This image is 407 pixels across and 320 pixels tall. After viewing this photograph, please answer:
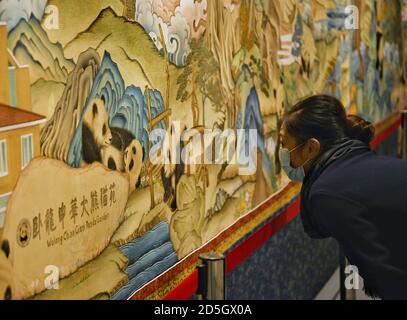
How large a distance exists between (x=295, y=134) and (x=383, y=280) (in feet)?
1.47

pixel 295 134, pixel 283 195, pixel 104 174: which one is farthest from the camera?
pixel 283 195

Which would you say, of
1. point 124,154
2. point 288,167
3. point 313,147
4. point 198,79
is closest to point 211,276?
point 124,154

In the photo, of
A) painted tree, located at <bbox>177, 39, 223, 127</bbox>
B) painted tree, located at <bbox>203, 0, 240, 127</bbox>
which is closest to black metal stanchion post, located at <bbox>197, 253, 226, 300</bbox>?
painted tree, located at <bbox>177, 39, 223, 127</bbox>

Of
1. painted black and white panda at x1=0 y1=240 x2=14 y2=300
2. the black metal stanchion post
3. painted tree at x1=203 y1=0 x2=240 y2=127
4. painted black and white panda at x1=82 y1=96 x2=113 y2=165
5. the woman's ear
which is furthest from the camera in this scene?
the woman's ear

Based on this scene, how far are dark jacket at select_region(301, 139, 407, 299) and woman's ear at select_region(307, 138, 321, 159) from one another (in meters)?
0.11

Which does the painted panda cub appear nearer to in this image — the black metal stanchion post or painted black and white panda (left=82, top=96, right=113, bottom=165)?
painted black and white panda (left=82, top=96, right=113, bottom=165)

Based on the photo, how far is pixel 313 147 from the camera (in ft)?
5.46

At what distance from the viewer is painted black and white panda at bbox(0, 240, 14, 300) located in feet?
2.88

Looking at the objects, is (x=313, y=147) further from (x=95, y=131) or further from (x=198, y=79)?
(x=95, y=131)

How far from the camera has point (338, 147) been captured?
162cm

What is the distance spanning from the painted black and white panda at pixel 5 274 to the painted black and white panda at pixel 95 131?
21 cm

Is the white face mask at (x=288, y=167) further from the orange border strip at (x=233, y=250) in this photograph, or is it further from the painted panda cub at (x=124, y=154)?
the painted panda cub at (x=124, y=154)

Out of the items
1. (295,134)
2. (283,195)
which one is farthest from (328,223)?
(283,195)

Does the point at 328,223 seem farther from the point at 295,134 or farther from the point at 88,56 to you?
the point at 88,56
